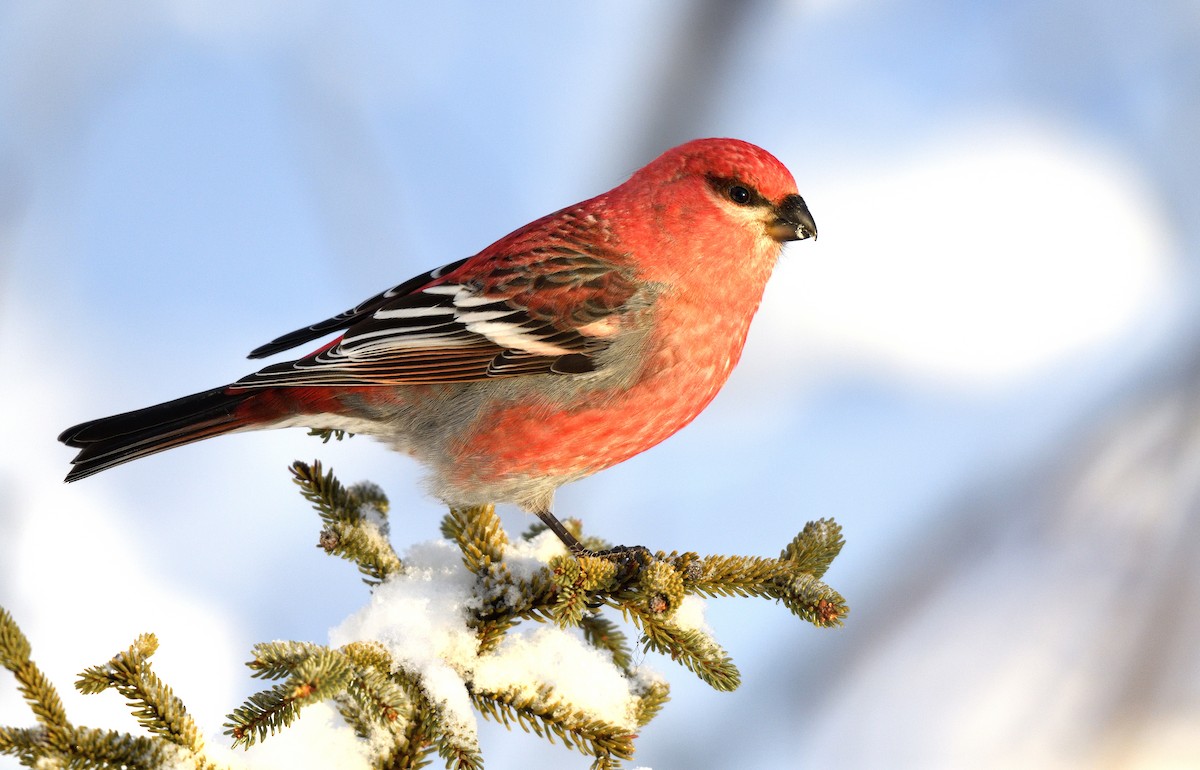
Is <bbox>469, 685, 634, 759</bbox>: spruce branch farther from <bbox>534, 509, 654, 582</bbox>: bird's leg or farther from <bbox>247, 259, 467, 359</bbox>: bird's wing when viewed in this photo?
<bbox>247, 259, 467, 359</bbox>: bird's wing

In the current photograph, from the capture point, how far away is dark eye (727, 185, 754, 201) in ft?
9.04

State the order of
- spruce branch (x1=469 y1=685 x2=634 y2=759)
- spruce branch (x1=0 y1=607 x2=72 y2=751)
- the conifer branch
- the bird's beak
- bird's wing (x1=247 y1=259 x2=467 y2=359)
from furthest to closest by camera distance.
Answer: bird's wing (x1=247 y1=259 x2=467 y2=359) < the bird's beak < spruce branch (x1=469 y1=685 x2=634 y2=759) < the conifer branch < spruce branch (x1=0 y1=607 x2=72 y2=751)

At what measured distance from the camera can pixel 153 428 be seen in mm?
2613

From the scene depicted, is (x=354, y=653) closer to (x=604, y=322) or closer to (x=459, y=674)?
(x=459, y=674)

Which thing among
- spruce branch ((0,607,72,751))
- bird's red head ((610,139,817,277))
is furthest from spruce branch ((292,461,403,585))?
bird's red head ((610,139,817,277))

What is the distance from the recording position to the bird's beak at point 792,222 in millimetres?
2709

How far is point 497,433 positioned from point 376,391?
0.40m

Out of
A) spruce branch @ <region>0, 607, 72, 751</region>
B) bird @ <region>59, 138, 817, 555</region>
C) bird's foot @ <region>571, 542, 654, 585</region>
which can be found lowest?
spruce branch @ <region>0, 607, 72, 751</region>

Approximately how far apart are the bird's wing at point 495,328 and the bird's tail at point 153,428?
0.13 m

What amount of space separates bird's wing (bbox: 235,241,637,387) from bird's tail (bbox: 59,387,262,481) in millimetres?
125

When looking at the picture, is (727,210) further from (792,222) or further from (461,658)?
(461,658)

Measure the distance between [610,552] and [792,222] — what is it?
3.39ft

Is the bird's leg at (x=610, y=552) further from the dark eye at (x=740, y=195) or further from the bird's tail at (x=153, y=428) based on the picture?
the dark eye at (x=740, y=195)

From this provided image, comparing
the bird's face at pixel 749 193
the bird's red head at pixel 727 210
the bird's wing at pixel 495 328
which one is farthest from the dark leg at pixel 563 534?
the bird's face at pixel 749 193
